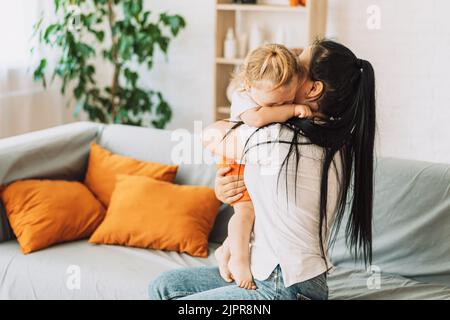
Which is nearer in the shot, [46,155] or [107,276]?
[107,276]

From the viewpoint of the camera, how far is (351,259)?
244cm

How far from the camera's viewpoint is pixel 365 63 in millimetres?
1576

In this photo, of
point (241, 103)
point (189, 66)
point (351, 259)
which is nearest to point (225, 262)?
point (241, 103)

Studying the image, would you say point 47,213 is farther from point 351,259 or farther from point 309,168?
point 309,168

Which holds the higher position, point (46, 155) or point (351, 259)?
point (46, 155)

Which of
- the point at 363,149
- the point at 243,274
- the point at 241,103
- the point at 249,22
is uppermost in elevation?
the point at 249,22

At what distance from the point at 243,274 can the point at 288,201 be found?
0.24 meters

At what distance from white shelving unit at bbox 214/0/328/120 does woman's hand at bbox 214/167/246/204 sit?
187 cm

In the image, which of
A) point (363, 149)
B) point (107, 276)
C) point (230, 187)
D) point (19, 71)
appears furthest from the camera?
point (19, 71)

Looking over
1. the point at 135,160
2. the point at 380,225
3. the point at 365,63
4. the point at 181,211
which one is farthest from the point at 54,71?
the point at 365,63

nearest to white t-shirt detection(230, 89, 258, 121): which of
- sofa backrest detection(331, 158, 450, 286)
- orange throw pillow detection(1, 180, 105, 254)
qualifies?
sofa backrest detection(331, 158, 450, 286)

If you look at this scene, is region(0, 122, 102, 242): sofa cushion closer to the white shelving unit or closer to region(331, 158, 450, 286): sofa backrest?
the white shelving unit

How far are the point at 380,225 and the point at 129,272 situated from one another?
91 cm
